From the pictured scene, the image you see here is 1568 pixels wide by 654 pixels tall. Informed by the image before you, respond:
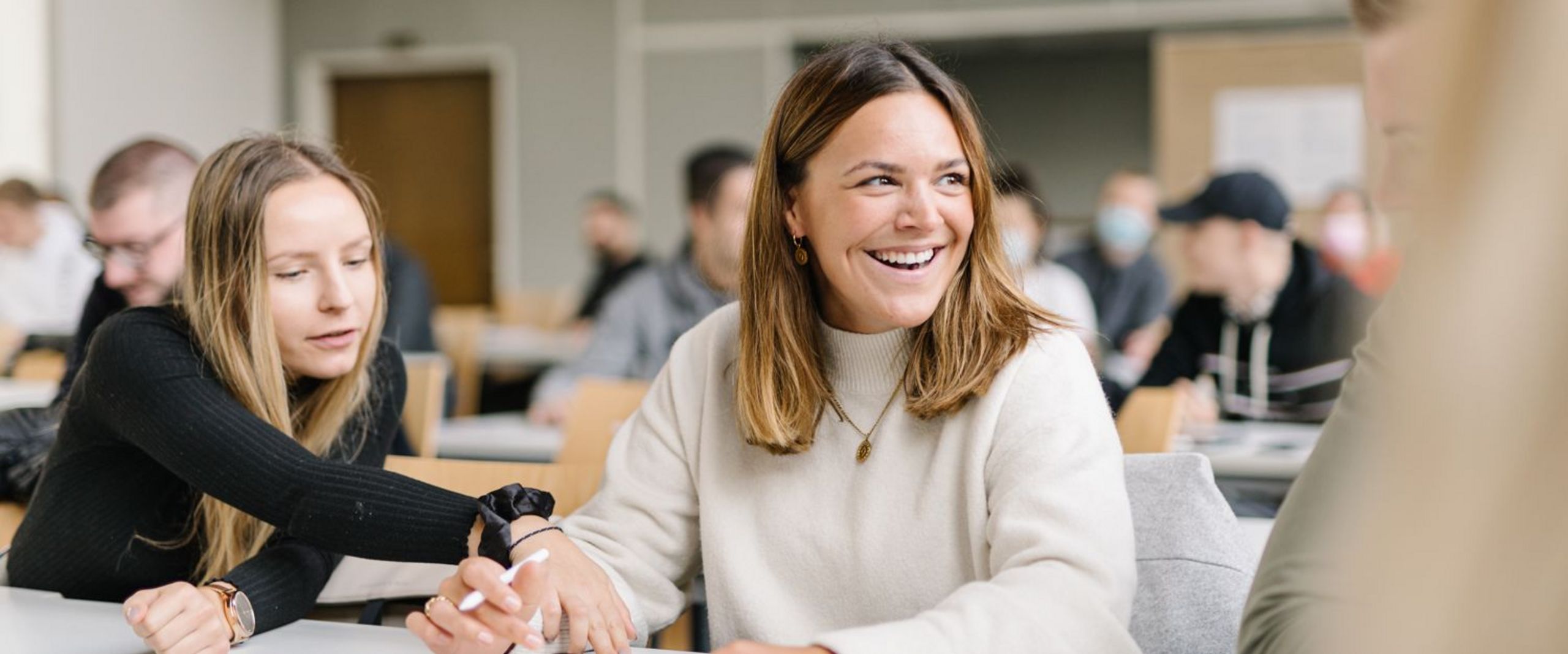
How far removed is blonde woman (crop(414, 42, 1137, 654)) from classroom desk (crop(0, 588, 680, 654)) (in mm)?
189

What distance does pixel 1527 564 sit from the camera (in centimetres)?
37

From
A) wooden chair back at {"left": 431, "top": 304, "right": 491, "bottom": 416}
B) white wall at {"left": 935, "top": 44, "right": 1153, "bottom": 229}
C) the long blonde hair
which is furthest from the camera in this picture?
white wall at {"left": 935, "top": 44, "right": 1153, "bottom": 229}

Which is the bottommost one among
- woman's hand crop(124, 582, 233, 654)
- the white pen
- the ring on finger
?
woman's hand crop(124, 582, 233, 654)

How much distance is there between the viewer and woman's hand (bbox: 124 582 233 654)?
1289 mm

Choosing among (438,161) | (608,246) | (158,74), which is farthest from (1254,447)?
(158,74)

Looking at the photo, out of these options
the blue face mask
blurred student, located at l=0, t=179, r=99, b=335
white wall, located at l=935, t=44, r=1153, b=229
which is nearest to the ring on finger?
the blue face mask

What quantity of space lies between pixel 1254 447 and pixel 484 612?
2.29 m

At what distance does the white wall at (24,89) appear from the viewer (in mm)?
7609

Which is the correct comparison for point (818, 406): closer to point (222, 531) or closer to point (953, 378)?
point (953, 378)

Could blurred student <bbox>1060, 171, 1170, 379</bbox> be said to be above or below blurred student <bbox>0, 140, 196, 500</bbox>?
below

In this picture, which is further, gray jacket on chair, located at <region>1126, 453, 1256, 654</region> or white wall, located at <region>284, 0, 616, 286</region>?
white wall, located at <region>284, 0, 616, 286</region>

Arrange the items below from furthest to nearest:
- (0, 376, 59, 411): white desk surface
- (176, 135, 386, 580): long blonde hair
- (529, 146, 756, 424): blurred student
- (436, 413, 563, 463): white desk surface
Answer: (529, 146, 756, 424): blurred student → (0, 376, 59, 411): white desk surface → (436, 413, 563, 463): white desk surface → (176, 135, 386, 580): long blonde hair

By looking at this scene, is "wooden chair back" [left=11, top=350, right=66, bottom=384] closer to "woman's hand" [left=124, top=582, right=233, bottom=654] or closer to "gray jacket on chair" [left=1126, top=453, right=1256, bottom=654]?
"woman's hand" [left=124, top=582, right=233, bottom=654]

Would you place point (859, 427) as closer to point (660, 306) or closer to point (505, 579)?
point (505, 579)
